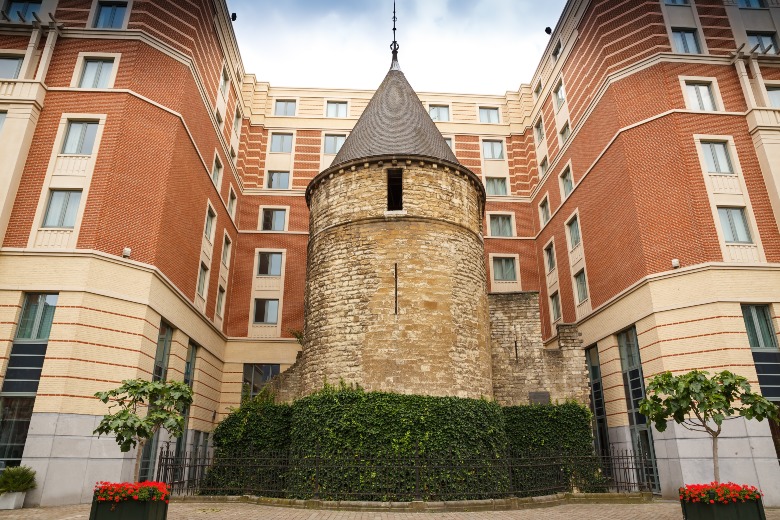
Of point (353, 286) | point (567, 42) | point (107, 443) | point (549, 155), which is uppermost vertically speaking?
point (567, 42)

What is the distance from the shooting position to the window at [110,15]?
21.4 metres

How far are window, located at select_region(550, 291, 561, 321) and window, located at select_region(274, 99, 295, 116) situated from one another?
69.2ft

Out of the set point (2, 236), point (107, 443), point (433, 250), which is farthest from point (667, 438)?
point (2, 236)

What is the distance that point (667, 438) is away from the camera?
1752cm

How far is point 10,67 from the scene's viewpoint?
20.0 metres

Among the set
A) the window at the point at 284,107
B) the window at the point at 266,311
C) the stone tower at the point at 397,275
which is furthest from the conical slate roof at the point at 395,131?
the window at the point at 284,107

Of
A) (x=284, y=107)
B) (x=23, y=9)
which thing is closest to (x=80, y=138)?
(x=23, y=9)

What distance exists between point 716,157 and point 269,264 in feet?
75.3

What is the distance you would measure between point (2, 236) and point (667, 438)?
2315 cm

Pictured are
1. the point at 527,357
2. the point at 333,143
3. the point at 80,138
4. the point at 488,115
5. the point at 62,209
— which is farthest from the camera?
the point at 488,115

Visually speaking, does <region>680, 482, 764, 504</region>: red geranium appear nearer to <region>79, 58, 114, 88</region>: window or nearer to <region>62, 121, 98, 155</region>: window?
<region>62, 121, 98, 155</region>: window

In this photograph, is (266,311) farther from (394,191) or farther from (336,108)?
(336,108)

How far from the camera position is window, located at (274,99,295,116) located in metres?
35.8

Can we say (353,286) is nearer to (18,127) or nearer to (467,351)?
(467,351)
